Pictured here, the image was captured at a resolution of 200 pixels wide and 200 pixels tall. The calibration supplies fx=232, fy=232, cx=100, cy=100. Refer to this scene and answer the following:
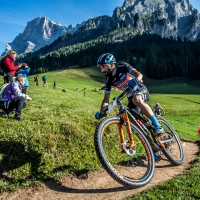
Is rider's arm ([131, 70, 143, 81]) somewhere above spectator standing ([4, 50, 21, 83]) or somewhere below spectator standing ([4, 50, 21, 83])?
below

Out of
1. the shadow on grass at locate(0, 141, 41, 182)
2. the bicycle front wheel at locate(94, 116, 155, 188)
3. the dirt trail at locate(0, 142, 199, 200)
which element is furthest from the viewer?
the shadow on grass at locate(0, 141, 41, 182)

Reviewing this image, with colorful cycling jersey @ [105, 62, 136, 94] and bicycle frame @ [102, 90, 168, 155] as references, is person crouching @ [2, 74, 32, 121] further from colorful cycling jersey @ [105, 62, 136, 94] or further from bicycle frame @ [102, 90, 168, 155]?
bicycle frame @ [102, 90, 168, 155]

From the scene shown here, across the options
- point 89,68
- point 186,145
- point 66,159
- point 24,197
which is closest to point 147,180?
point 66,159

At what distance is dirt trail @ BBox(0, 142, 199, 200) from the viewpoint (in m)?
6.61

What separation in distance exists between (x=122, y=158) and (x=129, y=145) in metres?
2.24

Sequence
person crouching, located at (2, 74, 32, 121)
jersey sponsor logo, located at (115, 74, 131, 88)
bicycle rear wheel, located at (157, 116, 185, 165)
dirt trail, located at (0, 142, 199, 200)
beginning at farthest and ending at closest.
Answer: person crouching, located at (2, 74, 32, 121), bicycle rear wheel, located at (157, 116, 185, 165), jersey sponsor logo, located at (115, 74, 131, 88), dirt trail, located at (0, 142, 199, 200)

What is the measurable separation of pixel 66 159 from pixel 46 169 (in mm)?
839

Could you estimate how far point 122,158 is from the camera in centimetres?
920

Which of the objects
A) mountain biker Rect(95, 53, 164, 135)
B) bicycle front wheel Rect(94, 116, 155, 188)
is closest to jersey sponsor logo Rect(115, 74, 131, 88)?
mountain biker Rect(95, 53, 164, 135)

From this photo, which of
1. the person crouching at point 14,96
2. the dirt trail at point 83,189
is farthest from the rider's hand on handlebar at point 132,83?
the person crouching at point 14,96

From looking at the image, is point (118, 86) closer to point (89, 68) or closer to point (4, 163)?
point (4, 163)

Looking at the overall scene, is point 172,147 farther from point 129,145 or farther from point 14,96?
point 14,96

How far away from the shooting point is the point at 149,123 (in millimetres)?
8375

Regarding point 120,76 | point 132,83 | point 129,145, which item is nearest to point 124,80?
point 120,76
